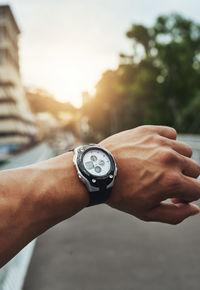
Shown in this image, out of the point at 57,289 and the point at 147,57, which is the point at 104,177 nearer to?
the point at 57,289

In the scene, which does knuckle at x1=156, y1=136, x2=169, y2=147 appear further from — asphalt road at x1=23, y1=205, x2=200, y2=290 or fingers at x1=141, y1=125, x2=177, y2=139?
asphalt road at x1=23, y1=205, x2=200, y2=290

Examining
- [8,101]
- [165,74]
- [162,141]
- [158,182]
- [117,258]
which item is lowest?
[8,101]

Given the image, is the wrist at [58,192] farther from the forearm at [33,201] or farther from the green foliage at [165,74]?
the green foliage at [165,74]

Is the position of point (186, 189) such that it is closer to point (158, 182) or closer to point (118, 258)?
point (158, 182)

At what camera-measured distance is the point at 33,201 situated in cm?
146

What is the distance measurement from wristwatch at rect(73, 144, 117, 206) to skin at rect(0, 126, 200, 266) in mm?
28

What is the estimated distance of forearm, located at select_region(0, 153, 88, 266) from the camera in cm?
140

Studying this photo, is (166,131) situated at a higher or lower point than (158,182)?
higher

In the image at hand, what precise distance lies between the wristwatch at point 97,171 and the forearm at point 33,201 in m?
0.03

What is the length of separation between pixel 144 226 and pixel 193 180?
521 cm

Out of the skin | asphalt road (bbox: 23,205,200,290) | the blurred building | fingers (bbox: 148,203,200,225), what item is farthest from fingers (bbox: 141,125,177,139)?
the blurred building

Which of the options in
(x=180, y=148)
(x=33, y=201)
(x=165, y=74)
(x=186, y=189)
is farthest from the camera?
(x=165, y=74)

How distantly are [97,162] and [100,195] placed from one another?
162 mm

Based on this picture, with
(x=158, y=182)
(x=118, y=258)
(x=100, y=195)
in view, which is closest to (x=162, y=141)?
(x=158, y=182)
